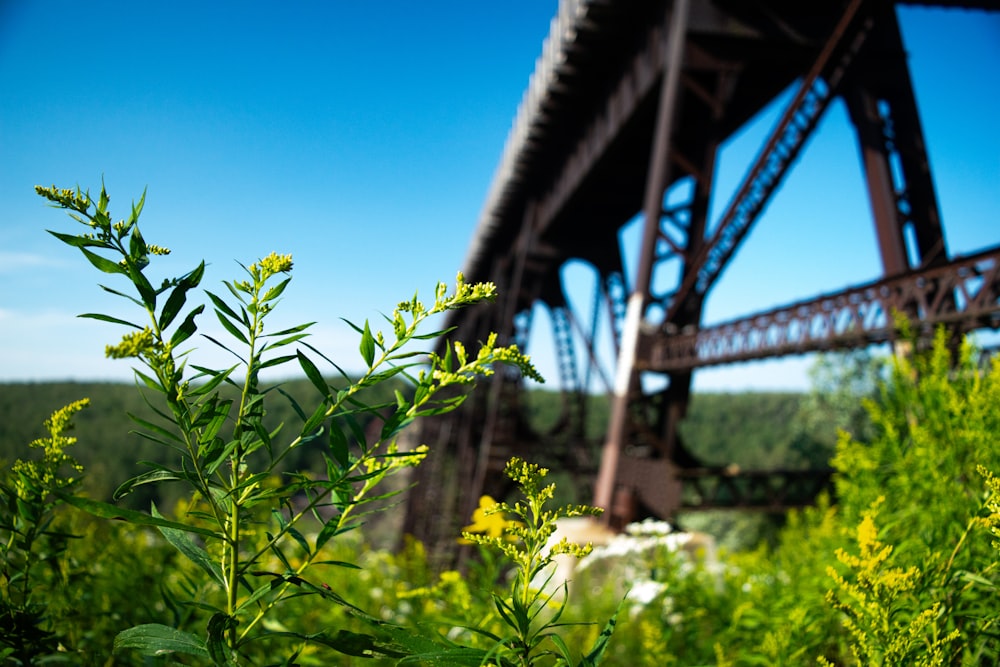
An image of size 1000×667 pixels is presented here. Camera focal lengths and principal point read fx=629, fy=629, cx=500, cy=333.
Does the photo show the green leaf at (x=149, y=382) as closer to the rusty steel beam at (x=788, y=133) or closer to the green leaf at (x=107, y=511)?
the green leaf at (x=107, y=511)

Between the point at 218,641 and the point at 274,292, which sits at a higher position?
the point at 274,292

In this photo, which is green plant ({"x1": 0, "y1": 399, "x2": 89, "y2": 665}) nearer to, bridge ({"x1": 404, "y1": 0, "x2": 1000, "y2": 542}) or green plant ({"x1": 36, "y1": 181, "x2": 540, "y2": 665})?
green plant ({"x1": 36, "y1": 181, "x2": 540, "y2": 665})

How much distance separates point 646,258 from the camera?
5.33 meters

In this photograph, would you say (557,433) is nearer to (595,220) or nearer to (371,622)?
(595,220)

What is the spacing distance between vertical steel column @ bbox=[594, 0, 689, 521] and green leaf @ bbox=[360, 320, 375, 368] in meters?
4.80

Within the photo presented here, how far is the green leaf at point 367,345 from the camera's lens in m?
0.64

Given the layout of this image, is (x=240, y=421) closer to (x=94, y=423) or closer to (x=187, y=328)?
(x=187, y=328)

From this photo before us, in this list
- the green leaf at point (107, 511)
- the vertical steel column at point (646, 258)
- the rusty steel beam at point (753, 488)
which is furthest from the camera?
the rusty steel beam at point (753, 488)

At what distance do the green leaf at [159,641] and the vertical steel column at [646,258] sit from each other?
484 cm

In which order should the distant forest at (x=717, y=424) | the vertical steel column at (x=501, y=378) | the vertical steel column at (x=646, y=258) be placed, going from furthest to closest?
the vertical steel column at (x=501, y=378) → the vertical steel column at (x=646, y=258) → the distant forest at (x=717, y=424)

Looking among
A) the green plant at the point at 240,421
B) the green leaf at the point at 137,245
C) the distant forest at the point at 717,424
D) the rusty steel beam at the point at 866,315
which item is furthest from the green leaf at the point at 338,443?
the rusty steel beam at the point at 866,315

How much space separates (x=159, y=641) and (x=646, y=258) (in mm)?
5098

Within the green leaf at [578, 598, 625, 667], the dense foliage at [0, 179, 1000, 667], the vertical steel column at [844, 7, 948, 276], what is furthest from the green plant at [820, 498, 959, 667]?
the vertical steel column at [844, 7, 948, 276]

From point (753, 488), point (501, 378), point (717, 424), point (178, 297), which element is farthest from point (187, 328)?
point (717, 424)
